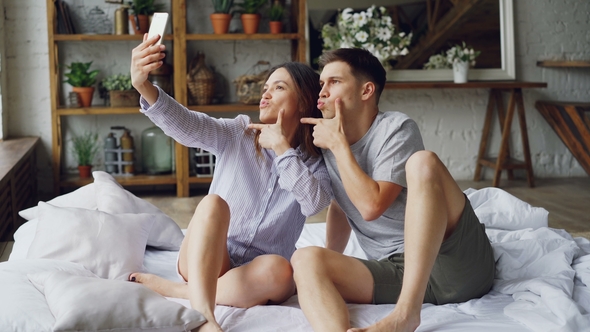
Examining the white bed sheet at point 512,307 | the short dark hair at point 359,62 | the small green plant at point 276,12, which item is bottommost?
the white bed sheet at point 512,307

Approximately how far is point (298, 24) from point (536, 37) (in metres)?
2.00

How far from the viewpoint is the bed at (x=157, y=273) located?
190 centimetres

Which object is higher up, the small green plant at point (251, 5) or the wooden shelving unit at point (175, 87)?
the small green plant at point (251, 5)

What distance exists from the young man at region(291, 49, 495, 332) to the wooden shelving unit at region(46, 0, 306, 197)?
302 cm

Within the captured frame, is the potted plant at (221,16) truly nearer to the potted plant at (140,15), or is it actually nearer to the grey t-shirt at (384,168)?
the potted plant at (140,15)

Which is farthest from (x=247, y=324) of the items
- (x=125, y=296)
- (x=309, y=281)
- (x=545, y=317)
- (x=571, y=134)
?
(x=571, y=134)

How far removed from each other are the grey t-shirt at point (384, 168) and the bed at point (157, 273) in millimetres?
250

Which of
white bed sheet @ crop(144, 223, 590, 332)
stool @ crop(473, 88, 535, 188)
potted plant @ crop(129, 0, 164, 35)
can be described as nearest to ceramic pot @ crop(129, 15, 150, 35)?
potted plant @ crop(129, 0, 164, 35)

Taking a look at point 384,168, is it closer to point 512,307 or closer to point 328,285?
point 328,285

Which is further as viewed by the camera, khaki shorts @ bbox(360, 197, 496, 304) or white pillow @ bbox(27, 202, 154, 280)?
white pillow @ bbox(27, 202, 154, 280)

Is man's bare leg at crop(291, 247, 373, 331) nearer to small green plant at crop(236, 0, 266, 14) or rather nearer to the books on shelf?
small green plant at crop(236, 0, 266, 14)

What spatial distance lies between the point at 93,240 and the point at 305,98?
871 mm

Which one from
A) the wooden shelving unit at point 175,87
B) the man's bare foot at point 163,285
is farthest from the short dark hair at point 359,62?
the wooden shelving unit at point 175,87

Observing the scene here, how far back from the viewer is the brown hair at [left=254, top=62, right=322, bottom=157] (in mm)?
2324
